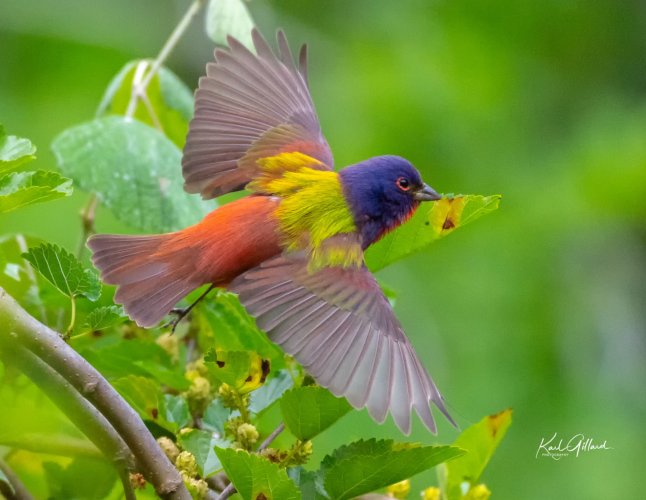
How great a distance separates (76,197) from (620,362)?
354cm

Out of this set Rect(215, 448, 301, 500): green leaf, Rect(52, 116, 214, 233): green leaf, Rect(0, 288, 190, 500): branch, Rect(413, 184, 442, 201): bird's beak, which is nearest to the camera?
Rect(0, 288, 190, 500): branch

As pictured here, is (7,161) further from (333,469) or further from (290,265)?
(290,265)

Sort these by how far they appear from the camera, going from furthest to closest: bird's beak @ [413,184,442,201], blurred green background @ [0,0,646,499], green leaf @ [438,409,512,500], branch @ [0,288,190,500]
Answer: blurred green background @ [0,0,646,499] → bird's beak @ [413,184,442,201] → green leaf @ [438,409,512,500] → branch @ [0,288,190,500]

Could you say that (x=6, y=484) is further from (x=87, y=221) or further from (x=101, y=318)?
(x=87, y=221)

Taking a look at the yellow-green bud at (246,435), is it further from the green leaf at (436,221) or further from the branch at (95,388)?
the green leaf at (436,221)

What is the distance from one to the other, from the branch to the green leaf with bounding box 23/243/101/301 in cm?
28

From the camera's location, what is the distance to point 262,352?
2.52 m

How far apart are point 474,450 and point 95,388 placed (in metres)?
1.02

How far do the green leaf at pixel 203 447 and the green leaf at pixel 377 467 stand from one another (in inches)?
8.0

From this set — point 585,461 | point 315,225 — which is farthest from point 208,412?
point 585,461

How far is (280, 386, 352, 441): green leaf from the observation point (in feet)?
6.82

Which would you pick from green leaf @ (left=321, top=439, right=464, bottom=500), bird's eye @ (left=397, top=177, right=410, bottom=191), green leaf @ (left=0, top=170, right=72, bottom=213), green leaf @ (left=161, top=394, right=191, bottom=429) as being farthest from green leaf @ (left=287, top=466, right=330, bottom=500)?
bird's eye @ (left=397, top=177, right=410, bottom=191)

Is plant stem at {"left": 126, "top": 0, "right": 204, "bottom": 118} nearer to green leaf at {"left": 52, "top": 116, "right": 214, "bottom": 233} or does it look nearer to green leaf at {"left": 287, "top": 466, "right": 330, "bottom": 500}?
green leaf at {"left": 52, "top": 116, "right": 214, "bottom": 233}

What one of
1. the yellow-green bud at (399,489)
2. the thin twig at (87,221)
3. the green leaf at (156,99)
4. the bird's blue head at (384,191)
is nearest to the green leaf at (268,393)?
the yellow-green bud at (399,489)
